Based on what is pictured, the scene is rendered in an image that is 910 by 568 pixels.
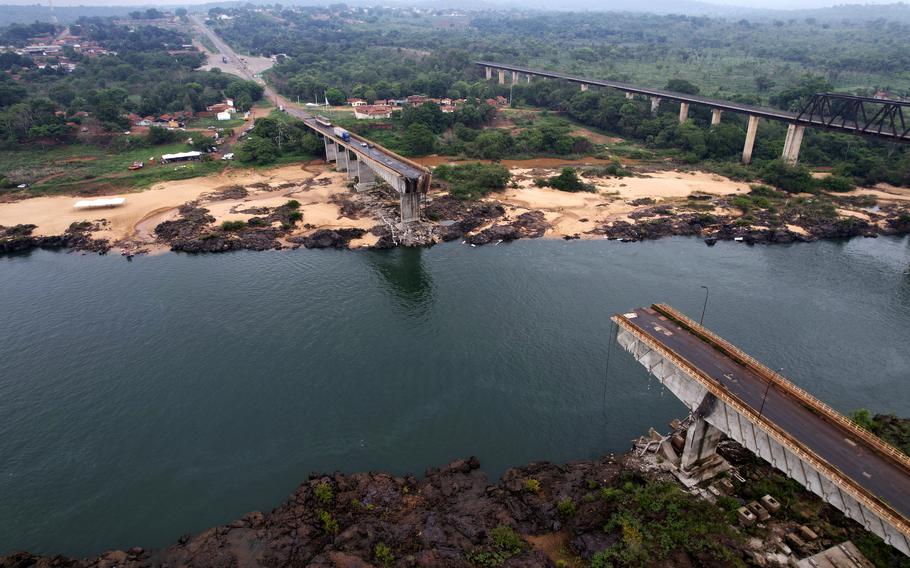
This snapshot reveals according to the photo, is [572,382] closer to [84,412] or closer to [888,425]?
[888,425]

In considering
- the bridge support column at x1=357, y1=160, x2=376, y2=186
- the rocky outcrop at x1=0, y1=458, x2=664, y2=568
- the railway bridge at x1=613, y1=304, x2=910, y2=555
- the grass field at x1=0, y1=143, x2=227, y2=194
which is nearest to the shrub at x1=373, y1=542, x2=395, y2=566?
the rocky outcrop at x1=0, y1=458, x2=664, y2=568

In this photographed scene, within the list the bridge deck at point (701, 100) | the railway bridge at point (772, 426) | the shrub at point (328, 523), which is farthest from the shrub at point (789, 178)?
the shrub at point (328, 523)

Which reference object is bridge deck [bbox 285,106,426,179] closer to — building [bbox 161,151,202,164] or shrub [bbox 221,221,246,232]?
shrub [bbox 221,221,246,232]

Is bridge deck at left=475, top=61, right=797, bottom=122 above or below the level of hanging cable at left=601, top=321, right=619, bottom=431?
above

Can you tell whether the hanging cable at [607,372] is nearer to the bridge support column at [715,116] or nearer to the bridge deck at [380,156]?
the bridge deck at [380,156]

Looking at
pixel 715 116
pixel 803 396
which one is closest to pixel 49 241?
pixel 803 396

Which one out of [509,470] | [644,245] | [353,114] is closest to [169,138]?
[353,114]
